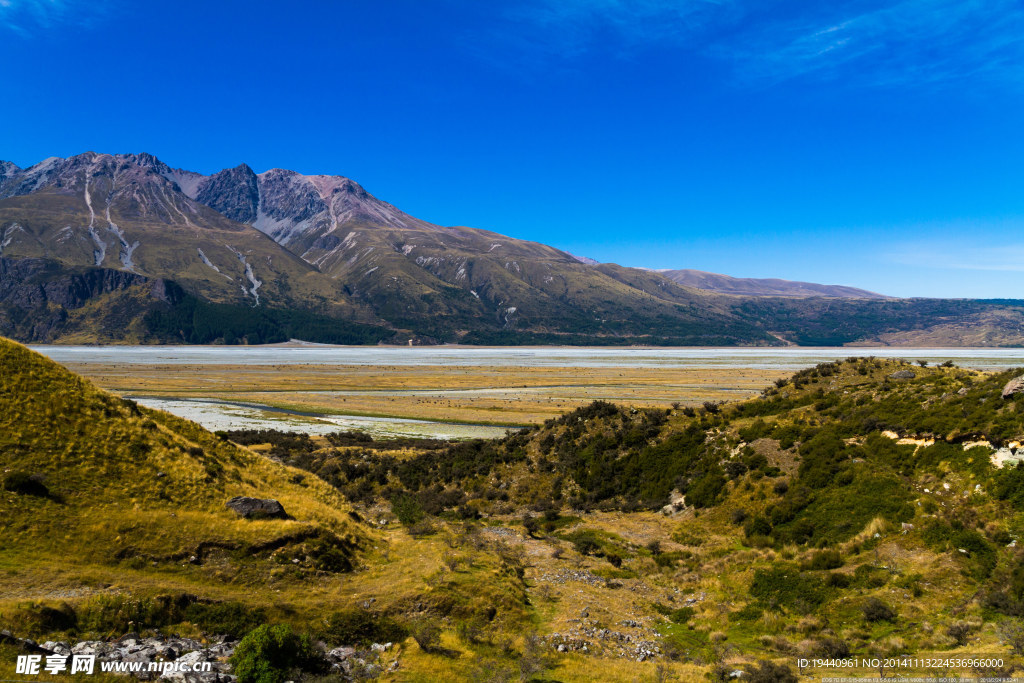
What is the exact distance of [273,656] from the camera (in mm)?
14578

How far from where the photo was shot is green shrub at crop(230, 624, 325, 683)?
14094 mm

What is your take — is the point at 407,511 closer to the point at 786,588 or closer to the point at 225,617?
the point at 225,617

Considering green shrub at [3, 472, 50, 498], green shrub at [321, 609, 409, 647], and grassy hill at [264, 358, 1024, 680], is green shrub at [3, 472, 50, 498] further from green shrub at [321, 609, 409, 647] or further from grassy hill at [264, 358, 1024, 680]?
grassy hill at [264, 358, 1024, 680]

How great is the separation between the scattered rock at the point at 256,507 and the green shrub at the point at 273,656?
23.3ft

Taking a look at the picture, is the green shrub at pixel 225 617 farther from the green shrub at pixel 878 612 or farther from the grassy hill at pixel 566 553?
the green shrub at pixel 878 612

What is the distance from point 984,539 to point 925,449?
9.00m

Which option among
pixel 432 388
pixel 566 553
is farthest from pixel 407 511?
pixel 432 388

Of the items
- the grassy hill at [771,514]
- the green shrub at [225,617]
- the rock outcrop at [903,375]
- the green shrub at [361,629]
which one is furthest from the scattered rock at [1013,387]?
the green shrub at [225,617]

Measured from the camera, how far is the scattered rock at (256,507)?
21.6 m

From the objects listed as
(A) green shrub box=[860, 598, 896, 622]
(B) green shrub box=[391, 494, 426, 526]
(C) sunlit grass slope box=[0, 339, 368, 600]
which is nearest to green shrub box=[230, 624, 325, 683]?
(C) sunlit grass slope box=[0, 339, 368, 600]

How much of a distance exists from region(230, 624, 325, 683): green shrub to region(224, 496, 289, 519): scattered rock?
23.3 ft

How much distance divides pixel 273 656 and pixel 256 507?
859 centimetres

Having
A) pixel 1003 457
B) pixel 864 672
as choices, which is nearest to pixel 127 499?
pixel 864 672

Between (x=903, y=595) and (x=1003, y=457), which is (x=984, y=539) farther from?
(x=1003, y=457)
